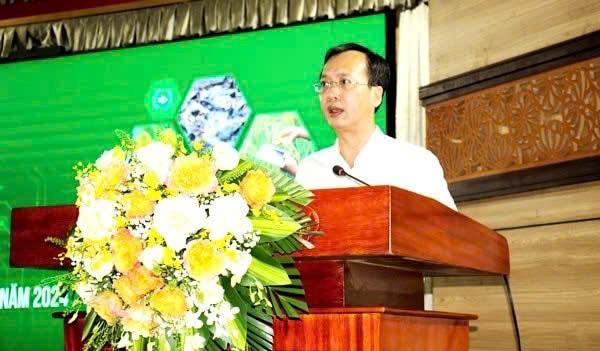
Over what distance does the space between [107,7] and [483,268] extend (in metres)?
4.02

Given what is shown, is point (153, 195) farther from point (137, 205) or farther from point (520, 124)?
point (520, 124)

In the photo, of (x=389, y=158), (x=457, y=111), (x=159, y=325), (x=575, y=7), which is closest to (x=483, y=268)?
(x=389, y=158)

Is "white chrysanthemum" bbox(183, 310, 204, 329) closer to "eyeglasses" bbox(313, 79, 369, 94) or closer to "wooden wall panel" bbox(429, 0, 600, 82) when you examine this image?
"eyeglasses" bbox(313, 79, 369, 94)

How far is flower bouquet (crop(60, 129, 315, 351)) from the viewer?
1511 mm

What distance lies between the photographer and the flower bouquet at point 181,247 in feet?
4.96

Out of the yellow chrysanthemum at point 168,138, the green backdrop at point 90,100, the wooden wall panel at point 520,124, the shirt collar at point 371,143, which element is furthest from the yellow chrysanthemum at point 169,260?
the green backdrop at point 90,100

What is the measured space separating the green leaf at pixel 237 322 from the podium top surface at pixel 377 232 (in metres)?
0.16

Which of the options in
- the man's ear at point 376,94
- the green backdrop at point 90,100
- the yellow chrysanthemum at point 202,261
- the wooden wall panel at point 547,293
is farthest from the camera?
the green backdrop at point 90,100

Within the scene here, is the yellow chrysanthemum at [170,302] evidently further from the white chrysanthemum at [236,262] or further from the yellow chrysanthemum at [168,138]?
the yellow chrysanthemum at [168,138]

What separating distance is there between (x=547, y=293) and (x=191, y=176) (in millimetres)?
2654

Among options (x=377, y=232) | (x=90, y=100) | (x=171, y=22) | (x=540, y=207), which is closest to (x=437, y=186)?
(x=377, y=232)

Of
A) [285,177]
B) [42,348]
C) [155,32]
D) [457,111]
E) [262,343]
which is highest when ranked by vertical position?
[155,32]

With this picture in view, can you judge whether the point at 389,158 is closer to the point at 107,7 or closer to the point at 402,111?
the point at 402,111

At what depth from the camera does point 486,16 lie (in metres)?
4.27
